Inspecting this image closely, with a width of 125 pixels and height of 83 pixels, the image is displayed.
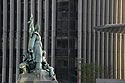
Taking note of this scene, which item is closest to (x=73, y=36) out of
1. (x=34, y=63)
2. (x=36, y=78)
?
(x=34, y=63)

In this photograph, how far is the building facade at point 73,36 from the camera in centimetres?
7319

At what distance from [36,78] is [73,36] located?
35049 mm

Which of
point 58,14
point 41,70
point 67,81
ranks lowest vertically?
point 67,81

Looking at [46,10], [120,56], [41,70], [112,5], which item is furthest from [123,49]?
[41,70]

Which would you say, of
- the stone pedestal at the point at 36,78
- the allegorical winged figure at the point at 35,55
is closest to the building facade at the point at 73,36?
the allegorical winged figure at the point at 35,55

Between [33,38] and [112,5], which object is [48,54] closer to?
[112,5]

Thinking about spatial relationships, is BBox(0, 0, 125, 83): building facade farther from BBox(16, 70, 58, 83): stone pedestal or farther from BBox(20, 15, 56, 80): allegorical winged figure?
BBox(16, 70, 58, 83): stone pedestal

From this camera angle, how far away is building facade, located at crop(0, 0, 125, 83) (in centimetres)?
7319

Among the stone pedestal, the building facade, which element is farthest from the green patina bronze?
the building facade

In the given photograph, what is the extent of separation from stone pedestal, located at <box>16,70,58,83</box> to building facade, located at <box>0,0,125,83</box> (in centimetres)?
3249

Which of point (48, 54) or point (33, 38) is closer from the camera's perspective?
point (33, 38)

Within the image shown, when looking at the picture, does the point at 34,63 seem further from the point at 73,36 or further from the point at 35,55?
the point at 73,36

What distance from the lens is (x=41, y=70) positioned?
39656 millimetres

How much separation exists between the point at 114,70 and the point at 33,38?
35.8 metres
